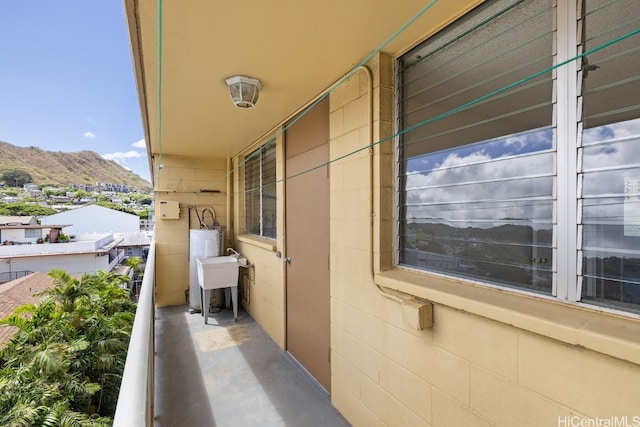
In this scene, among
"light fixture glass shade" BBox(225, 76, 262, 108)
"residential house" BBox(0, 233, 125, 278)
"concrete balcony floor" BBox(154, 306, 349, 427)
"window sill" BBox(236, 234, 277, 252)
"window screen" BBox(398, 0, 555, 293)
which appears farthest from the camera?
"residential house" BBox(0, 233, 125, 278)

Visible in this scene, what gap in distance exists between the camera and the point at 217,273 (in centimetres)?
400

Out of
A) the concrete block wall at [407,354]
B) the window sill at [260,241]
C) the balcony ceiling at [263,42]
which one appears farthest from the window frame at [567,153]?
the window sill at [260,241]

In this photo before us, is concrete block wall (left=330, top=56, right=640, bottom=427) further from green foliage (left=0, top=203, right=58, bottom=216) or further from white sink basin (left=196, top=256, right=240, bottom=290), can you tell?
green foliage (left=0, top=203, right=58, bottom=216)

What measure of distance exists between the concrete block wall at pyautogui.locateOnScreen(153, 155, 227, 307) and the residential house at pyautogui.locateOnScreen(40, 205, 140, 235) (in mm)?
24907

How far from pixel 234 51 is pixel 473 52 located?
1328 mm

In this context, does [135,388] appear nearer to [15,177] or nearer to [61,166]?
[15,177]

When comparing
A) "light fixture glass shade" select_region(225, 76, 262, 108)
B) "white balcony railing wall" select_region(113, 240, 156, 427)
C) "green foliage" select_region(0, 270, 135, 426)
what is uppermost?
"light fixture glass shade" select_region(225, 76, 262, 108)

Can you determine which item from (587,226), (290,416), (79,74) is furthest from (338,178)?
(79,74)

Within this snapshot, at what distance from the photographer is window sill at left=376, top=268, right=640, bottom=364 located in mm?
864

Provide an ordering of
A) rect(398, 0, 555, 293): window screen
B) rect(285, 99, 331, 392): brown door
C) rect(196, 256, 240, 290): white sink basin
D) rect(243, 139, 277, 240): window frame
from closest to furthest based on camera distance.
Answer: rect(398, 0, 555, 293): window screen, rect(285, 99, 331, 392): brown door, rect(243, 139, 277, 240): window frame, rect(196, 256, 240, 290): white sink basin

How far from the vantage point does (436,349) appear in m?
1.46

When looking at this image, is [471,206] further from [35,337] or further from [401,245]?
[35,337]

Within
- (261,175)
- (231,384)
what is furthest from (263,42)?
(231,384)

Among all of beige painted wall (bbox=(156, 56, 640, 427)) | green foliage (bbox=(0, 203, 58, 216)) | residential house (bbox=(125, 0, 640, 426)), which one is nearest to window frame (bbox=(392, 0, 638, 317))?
residential house (bbox=(125, 0, 640, 426))
